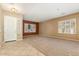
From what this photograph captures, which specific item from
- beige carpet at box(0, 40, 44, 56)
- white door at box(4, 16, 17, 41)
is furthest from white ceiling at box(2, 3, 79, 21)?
beige carpet at box(0, 40, 44, 56)

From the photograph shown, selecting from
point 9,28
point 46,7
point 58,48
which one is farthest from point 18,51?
point 46,7

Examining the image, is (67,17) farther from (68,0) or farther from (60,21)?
(68,0)

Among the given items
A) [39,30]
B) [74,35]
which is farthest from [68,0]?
[39,30]

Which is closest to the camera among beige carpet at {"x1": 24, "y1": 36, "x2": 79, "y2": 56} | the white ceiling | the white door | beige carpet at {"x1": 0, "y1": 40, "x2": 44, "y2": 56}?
beige carpet at {"x1": 0, "y1": 40, "x2": 44, "y2": 56}

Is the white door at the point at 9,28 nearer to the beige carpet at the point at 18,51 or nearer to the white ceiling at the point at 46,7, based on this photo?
the white ceiling at the point at 46,7

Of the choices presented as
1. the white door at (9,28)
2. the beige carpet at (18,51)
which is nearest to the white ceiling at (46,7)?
the white door at (9,28)

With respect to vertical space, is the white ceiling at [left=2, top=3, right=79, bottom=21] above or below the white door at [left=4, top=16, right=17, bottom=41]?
above

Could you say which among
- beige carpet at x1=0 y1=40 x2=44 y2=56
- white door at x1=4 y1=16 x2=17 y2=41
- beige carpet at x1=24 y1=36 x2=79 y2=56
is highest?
white door at x1=4 y1=16 x2=17 y2=41

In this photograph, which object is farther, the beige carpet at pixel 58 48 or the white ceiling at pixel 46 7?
the white ceiling at pixel 46 7

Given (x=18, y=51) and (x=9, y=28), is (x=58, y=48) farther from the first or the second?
(x=9, y=28)

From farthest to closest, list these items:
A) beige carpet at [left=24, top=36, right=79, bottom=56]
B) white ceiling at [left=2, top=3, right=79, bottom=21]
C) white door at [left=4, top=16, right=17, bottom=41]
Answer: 1. white door at [left=4, top=16, right=17, bottom=41]
2. white ceiling at [left=2, top=3, right=79, bottom=21]
3. beige carpet at [left=24, top=36, right=79, bottom=56]

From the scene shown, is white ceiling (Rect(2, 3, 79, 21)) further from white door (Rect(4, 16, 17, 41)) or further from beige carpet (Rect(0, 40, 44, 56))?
beige carpet (Rect(0, 40, 44, 56))

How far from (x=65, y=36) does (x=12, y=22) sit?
11.3 feet

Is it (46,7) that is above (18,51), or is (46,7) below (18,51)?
above
